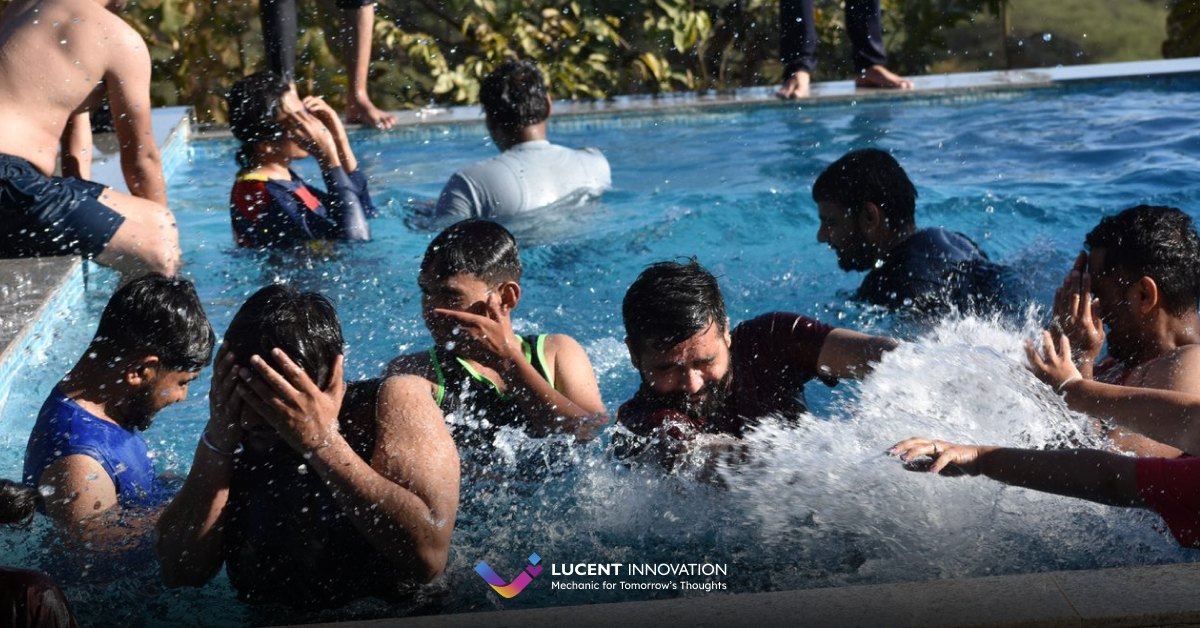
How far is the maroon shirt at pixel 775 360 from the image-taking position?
11.2ft

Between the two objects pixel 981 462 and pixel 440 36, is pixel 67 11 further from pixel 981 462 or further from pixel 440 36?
pixel 440 36

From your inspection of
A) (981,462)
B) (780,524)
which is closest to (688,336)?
(780,524)

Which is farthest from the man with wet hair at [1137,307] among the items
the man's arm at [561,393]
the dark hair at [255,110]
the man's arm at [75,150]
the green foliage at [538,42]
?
the green foliage at [538,42]

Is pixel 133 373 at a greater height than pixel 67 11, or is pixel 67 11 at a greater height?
pixel 67 11

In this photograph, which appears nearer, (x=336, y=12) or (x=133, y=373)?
(x=133, y=373)

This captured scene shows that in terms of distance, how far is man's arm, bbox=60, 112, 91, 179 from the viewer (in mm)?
5653

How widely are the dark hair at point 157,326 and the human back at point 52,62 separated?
212cm

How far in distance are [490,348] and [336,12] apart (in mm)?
8350

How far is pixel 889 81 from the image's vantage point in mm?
9281

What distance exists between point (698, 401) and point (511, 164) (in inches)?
127

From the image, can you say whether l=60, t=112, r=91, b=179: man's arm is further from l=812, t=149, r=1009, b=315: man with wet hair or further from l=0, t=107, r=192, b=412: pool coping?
l=812, t=149, r=1009, b=315: man with wet hair

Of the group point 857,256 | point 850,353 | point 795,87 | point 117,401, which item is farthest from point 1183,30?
point 117,401

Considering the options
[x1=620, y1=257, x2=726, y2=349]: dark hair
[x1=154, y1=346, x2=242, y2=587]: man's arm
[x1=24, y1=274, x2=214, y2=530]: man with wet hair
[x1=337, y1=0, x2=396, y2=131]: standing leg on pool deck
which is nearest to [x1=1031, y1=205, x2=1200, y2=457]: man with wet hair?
[x1=620, y1=257, x2=726, y2=349]: dark hair

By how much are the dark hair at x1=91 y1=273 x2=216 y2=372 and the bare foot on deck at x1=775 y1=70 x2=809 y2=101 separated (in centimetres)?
637
